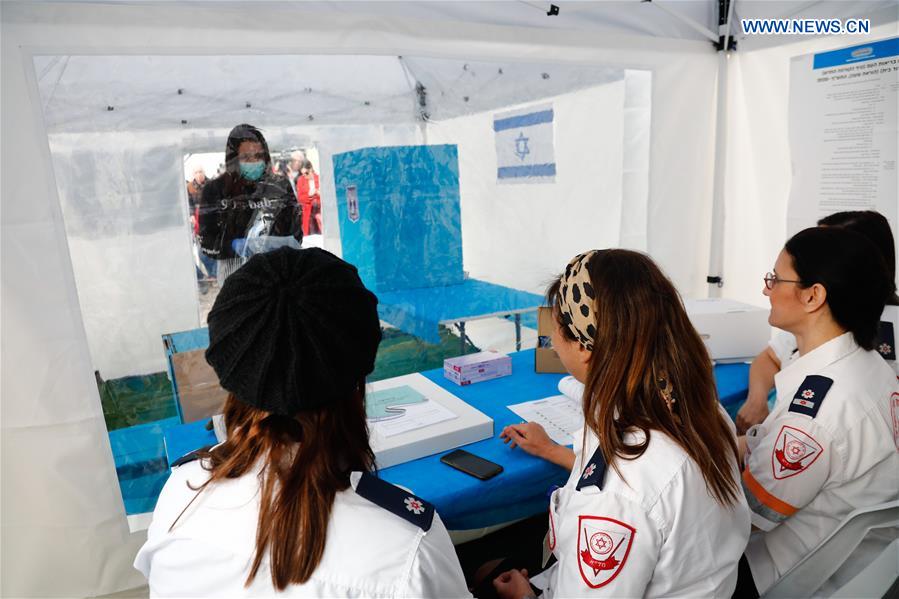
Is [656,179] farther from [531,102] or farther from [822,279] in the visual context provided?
[822,279]

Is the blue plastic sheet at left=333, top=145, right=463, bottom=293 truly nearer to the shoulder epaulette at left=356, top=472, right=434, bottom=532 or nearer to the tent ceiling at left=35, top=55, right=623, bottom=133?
the tent ceiling at left=35, top=55, right=623, bottom=133

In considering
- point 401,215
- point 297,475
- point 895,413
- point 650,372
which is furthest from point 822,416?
point 401,215

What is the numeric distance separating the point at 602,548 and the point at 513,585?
0.39m

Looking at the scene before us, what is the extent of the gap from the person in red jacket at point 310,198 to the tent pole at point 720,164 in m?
1.97

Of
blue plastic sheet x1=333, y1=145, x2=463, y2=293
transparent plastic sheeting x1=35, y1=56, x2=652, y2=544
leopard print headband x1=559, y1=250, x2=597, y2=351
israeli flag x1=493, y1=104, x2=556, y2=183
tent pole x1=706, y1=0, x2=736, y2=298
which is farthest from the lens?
tent pole x1=706, y1=0, x2=736, y2=298

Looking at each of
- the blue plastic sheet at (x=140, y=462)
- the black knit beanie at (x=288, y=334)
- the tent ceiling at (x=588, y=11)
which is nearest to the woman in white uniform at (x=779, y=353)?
the tent ceiling at (x=588, y=11)

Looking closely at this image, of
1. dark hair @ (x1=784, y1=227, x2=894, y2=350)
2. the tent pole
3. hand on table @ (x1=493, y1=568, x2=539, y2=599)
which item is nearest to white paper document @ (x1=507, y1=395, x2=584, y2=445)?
hand on table @ (x1=493, y1=568, x2=539, y2=599)

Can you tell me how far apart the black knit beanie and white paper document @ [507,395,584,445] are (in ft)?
3.13

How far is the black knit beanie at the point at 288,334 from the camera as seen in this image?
0.66 meters

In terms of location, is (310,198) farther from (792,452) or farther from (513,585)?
(792,452)

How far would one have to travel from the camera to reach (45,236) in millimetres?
1574

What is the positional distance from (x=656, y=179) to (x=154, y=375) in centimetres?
226

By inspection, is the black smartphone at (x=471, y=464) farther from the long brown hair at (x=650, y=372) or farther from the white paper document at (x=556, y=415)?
the long brown hair at (x=650, y=372)

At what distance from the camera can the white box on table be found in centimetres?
190
